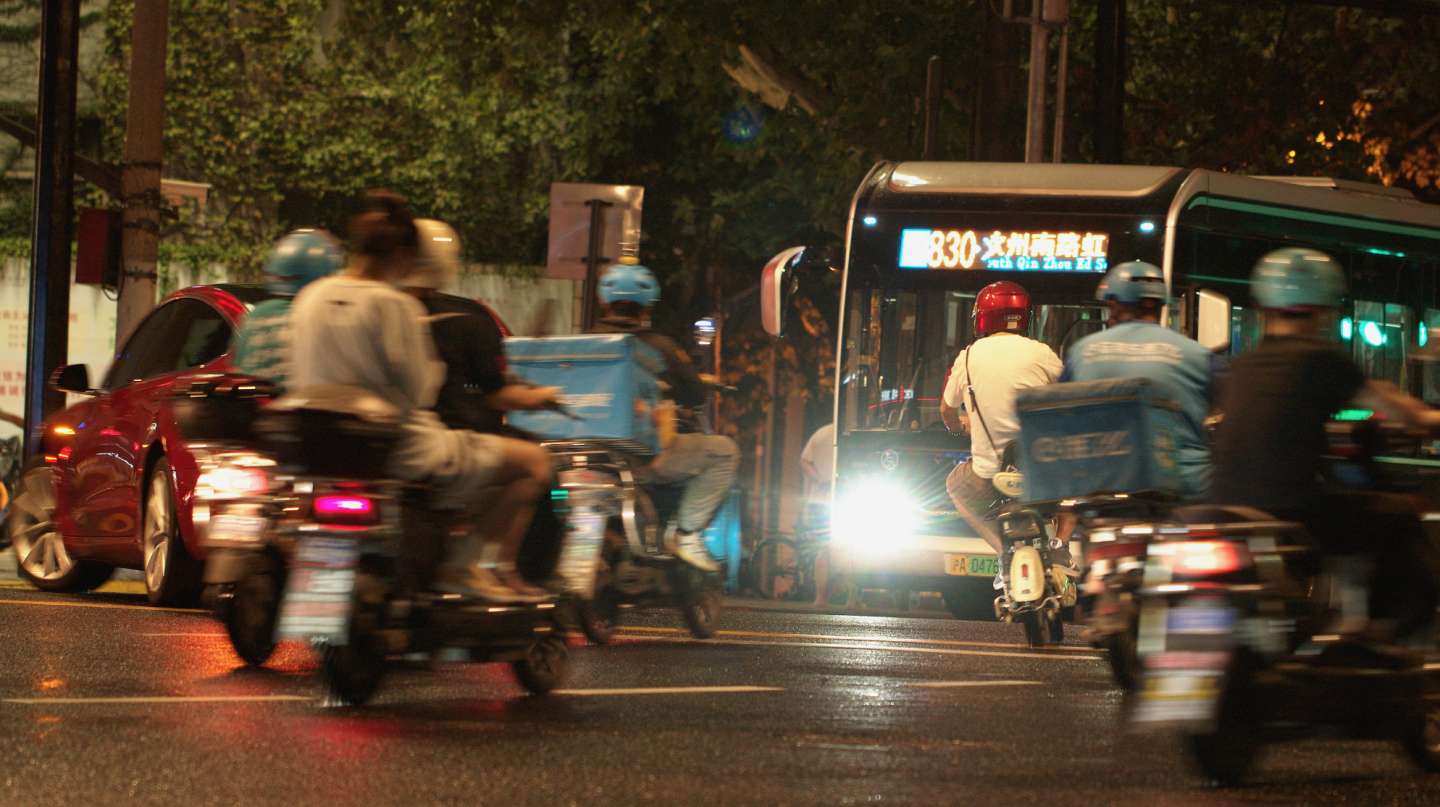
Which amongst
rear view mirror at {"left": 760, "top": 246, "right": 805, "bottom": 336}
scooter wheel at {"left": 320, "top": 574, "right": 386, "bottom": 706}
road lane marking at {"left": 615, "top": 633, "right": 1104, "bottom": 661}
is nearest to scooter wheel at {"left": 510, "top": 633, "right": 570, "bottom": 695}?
scooter wheel at {"left": 320, "top": 574, "right": 386, "bottom": 706}

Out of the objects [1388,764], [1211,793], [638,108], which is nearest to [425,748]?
[1211,793]

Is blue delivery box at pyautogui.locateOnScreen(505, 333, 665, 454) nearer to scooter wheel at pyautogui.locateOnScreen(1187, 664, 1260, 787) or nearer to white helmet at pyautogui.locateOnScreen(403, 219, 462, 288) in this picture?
white helmet at pyautogui.locateOnScreen(403, 219, 462, 288)

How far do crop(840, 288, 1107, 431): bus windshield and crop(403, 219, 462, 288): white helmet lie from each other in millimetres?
7140

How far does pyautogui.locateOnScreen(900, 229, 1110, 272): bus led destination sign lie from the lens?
13.8m

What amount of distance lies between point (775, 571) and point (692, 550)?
45.1 ft

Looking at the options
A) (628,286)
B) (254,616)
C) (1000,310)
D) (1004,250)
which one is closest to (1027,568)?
(1000,310)

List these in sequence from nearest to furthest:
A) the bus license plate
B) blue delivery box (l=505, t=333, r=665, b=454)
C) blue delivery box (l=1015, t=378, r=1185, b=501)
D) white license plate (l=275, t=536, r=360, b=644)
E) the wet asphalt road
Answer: the wet asphalt road < white license plate (l=275, t=536, r=360, b=644) < blue delivery box (l=1015, t=378, r=1185, b=501) < blue delivery box (l=505, t=333, r=665, b=454) < the bus license plate

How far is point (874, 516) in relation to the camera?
14.0 metres

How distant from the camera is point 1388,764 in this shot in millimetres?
6316

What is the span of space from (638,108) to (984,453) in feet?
60.2

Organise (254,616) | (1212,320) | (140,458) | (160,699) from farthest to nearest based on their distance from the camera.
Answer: (1212,320), (140,458), (254,616), (160,699)

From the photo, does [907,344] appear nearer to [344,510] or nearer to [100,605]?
[100,605]

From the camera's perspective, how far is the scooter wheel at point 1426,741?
6047 millimetres

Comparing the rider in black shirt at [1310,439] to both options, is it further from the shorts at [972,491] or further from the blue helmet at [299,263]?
the shorts at [972,491]
